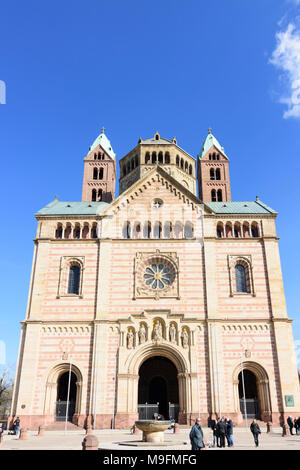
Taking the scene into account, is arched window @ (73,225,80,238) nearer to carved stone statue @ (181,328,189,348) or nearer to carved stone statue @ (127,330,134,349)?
carved stone statue @ (127,330,134,349)

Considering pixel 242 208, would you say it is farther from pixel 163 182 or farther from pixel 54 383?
pixel 54 383

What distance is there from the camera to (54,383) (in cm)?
3138

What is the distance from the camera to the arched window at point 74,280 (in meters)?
34.8

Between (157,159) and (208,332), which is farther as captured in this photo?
(157,159)

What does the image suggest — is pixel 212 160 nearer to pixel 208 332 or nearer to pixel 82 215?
pixel 82 215

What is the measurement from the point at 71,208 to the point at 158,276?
11.1 m

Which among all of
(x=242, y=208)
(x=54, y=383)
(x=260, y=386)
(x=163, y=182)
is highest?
(x=163, y=182)

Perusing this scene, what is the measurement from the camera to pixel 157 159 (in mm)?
45438

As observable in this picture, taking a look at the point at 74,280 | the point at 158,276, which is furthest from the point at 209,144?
the point at 74,280

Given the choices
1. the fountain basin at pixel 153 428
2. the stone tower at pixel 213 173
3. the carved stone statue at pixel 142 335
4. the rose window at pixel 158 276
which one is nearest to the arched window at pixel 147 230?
the rose window at pixel 158 276

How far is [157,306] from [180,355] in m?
4.38

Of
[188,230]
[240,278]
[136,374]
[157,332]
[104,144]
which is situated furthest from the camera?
[104,144]

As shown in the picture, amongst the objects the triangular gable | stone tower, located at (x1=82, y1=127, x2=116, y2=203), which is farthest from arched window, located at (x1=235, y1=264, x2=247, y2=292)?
stone tower, located at (x1=82, y1=127, x2=116, y2=203)
